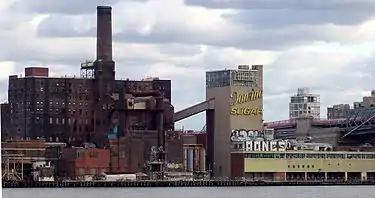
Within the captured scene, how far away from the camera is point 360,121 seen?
468 ft

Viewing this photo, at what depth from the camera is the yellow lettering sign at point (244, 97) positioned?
124 metres

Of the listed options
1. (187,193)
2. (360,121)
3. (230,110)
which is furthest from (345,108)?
(187,193)

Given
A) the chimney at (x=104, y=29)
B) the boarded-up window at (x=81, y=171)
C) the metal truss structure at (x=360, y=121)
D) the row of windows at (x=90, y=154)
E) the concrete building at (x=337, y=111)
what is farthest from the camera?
the concrete building at (x=337, y=111)

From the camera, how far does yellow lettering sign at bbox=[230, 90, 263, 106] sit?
123725mm

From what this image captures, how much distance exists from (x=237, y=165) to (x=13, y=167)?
26.5m

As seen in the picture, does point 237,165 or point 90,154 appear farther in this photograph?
point 237,165

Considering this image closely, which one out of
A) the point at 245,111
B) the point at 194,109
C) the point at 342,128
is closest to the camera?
the point at 245,111

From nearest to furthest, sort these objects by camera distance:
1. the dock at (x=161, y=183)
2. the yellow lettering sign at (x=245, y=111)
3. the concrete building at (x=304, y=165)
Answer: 1. the dock at (x=161, y=183)
2. the concrete building at (x=304, y=165)
3. the yellow lettering sign at (x=245, y=111)

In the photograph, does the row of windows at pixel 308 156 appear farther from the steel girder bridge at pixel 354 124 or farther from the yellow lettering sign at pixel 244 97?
the steel girder bridge at pixel 354 124

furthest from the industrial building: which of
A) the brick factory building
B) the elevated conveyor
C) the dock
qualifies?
the elevated conveyor

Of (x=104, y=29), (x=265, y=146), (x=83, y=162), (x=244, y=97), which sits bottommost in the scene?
(x=83, y=162)

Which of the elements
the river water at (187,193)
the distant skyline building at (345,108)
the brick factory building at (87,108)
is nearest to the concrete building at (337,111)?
the distant skyline building at (345,108)

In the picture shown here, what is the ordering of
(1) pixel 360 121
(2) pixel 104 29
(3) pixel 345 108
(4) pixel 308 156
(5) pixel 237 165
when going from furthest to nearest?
(3) pixel 345 108
(1) pixel 360 121
(4) pixel 308 156
(5) pixel 237 165
(2) pixel 104 29

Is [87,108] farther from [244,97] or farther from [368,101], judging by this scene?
[368,101]
